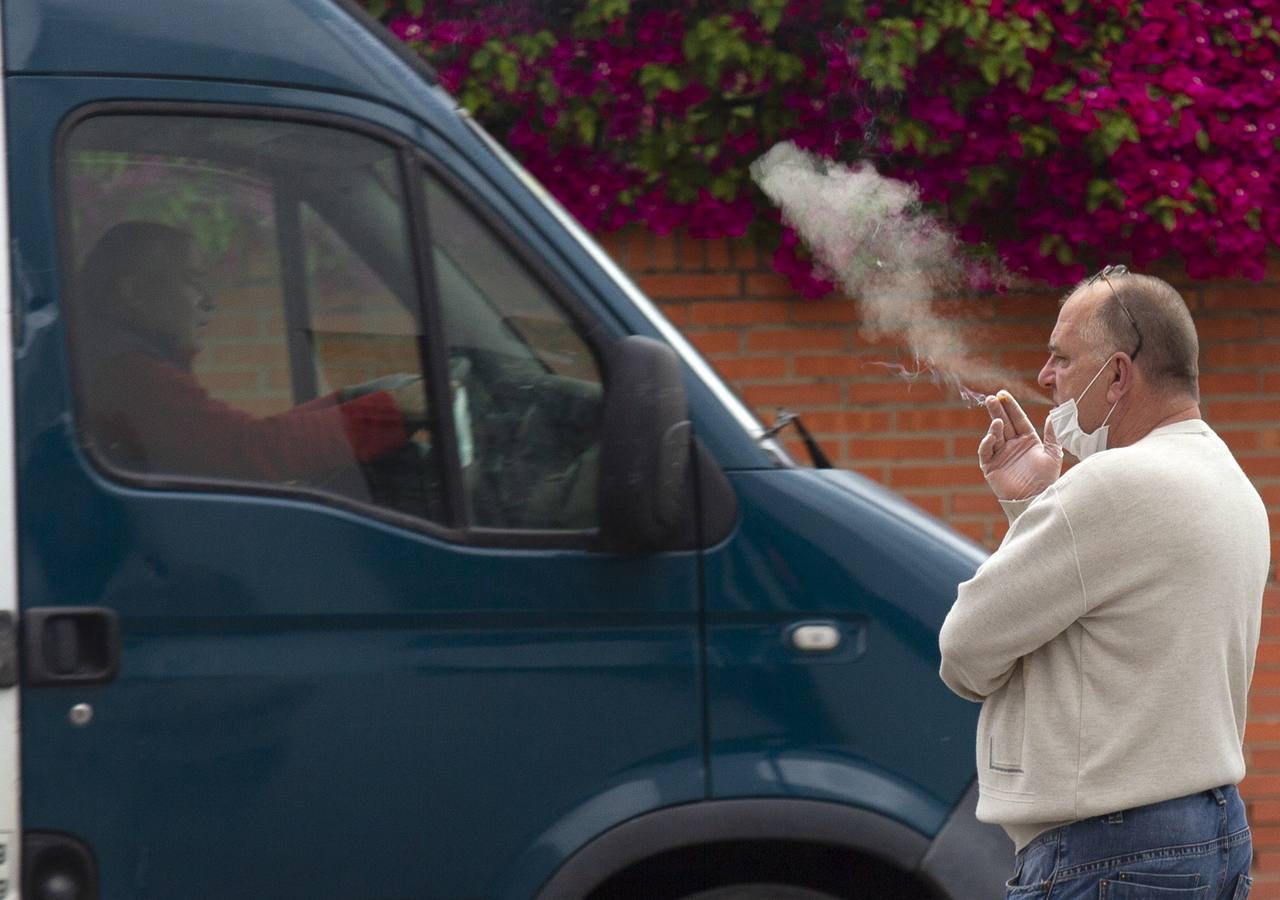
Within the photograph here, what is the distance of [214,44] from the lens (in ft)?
9.33

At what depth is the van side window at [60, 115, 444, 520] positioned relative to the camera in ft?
9.23

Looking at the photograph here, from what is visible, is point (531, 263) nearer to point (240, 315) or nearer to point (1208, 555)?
point (240, 315)

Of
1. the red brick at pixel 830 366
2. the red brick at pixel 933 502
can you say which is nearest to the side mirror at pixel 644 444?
the red brick at pixel 830 366

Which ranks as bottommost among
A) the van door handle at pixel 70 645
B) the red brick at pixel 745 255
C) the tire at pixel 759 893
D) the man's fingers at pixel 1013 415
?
the tire at pixel 759 893

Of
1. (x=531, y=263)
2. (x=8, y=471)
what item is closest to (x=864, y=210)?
(x=531, y=263)

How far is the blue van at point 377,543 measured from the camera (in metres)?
2.75

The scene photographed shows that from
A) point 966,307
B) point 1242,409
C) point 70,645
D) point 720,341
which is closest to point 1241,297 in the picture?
point 1242,409

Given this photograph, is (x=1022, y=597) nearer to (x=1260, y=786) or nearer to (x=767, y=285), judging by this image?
(x=767, y=285)

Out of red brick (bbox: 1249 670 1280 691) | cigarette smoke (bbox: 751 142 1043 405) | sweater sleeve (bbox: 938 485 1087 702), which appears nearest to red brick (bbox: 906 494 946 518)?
cigarette smoke (bbox: 751 142 1043 405)

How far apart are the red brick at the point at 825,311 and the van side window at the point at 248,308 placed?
2.51 metres

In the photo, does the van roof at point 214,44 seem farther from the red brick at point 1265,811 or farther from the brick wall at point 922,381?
the red brick at point 1265,811

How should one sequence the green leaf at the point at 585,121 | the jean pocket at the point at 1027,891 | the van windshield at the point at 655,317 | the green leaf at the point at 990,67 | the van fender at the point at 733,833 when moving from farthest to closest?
the green leaf at the point at 585,121
the green leaf at the point at 990,67
the van windshield at the point at 655,317
the van fender at the point at 733,833
the jean pocket at the point at 1027,891

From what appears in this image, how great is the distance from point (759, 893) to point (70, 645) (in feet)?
4.30

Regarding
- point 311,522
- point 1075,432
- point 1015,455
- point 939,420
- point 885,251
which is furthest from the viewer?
point 939,420
